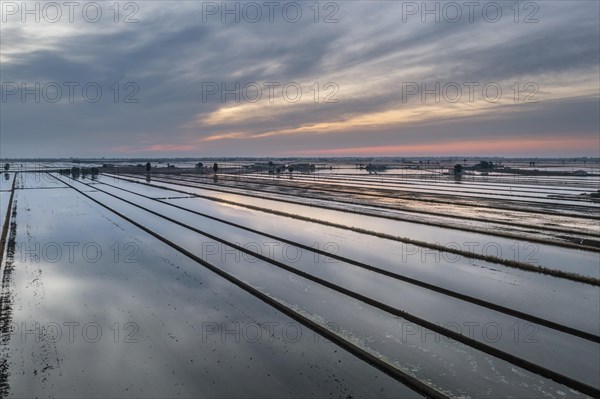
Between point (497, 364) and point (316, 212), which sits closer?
point (497, 364)

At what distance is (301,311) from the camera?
9250 mm

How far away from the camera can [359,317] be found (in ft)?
29.1

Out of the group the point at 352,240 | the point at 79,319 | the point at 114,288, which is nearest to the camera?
the point at 79,319

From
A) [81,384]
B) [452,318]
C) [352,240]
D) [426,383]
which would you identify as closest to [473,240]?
[352,240]

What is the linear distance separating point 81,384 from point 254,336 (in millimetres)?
2913

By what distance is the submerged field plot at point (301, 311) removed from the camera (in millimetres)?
6457

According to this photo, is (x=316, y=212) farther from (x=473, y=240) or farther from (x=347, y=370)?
(x=347, y=370)

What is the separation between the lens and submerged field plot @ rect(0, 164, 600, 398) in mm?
6457

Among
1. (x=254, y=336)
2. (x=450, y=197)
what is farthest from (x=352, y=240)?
(x=450, y=197)

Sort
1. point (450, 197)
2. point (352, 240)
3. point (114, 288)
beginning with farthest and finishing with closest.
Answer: point (450, 197) → point (352, 240) → point (114, 288)

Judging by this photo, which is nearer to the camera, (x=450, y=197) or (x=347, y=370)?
(x=347, y=370)

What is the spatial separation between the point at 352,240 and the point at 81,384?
11.8 m

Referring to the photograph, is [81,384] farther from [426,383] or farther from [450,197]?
[450,197]

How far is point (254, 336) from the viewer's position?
26.1 ft
